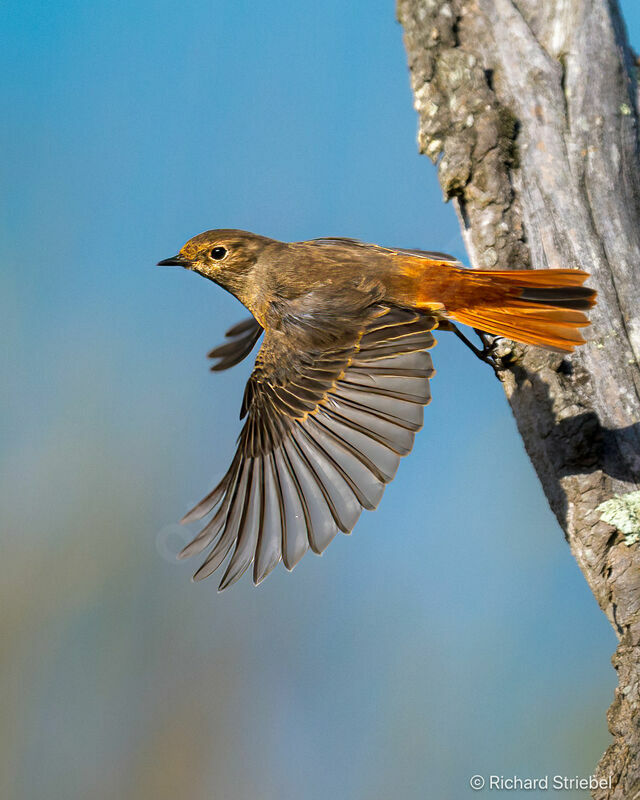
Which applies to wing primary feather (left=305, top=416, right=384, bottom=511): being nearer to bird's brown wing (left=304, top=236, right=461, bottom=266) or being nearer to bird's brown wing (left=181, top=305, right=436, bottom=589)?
bird's brown wing (left=181, top=305, right=436, bottom=589)

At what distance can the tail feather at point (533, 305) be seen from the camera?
3367 millimetres

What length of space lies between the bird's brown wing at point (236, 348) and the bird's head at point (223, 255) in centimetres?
51

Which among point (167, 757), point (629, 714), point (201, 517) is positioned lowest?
point (167, 757)

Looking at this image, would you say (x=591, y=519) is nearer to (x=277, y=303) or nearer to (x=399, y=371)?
(x=399, y=371)

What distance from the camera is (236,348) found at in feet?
17.5

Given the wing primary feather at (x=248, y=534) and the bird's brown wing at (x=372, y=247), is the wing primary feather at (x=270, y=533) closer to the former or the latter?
the wing primary feather at (x=248, y=534)

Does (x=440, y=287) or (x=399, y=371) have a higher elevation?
(x=440, y=287)

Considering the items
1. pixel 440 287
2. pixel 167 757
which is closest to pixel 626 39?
pixel 440 287

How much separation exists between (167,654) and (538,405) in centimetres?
304

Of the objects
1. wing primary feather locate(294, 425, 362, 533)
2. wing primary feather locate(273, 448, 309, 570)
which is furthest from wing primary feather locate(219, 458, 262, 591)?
wing primary feather locate(294, 425, 362, 533)

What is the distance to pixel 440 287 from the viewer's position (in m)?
3.83

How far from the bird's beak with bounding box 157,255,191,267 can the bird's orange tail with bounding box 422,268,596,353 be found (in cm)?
178

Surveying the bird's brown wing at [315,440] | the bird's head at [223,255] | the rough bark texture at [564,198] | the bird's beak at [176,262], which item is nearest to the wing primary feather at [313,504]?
the bird's brown wing at [315,440]

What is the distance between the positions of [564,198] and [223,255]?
1.92 m
